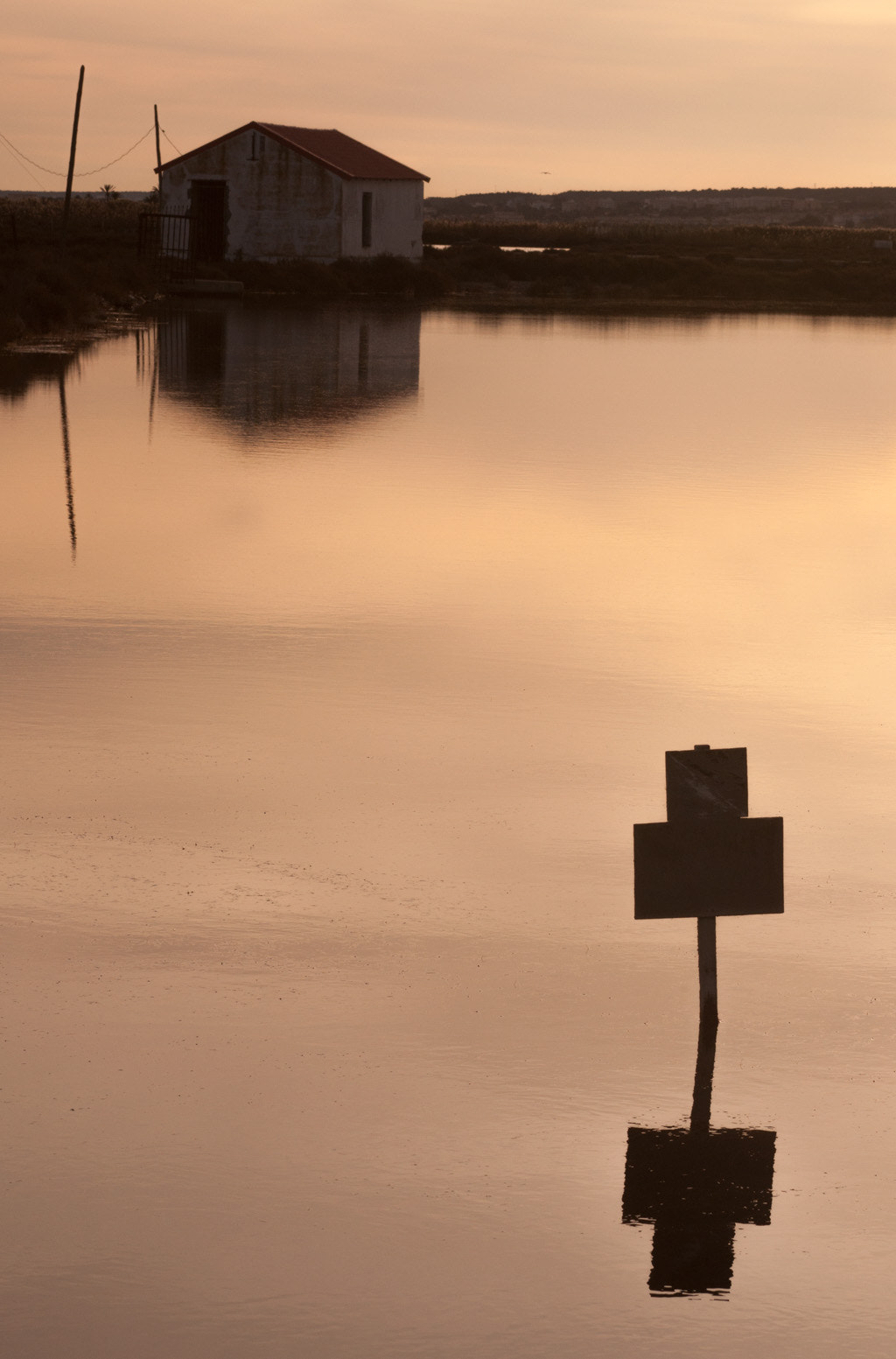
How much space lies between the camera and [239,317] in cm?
4206

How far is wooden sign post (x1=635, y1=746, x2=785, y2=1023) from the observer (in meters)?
5.64

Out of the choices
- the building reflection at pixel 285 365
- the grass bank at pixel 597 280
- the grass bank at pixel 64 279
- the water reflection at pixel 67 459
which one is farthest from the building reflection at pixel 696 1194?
the grass bank at pixel 597 280

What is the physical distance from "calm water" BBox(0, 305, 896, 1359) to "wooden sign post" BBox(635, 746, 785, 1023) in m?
0.53

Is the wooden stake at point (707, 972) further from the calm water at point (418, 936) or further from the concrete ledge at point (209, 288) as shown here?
the concrete ledge at point (209, 288)

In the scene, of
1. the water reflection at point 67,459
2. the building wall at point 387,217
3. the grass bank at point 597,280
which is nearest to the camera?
the water reflection at point 67,459

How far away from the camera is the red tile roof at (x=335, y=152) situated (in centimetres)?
5594

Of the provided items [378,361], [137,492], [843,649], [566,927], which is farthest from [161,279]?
[566,927]

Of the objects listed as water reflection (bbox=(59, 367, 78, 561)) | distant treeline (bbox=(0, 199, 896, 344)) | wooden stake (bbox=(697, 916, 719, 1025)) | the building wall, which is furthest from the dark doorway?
wooden stake (bbox=(697, 916, 719, 1025))

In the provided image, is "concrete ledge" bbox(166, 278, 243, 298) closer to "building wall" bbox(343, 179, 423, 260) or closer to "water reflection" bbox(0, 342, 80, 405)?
"building wall" bbox(343, 179, 423, 260)

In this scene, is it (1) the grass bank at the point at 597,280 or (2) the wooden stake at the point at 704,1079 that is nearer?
(2) the wooden stake at the point at 704,1079

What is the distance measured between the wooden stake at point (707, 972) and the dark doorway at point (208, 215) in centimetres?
5324

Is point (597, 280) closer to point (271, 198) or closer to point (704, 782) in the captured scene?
point (271, 198)

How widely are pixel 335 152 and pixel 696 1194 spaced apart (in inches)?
2212

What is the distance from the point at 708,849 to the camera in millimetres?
5699
